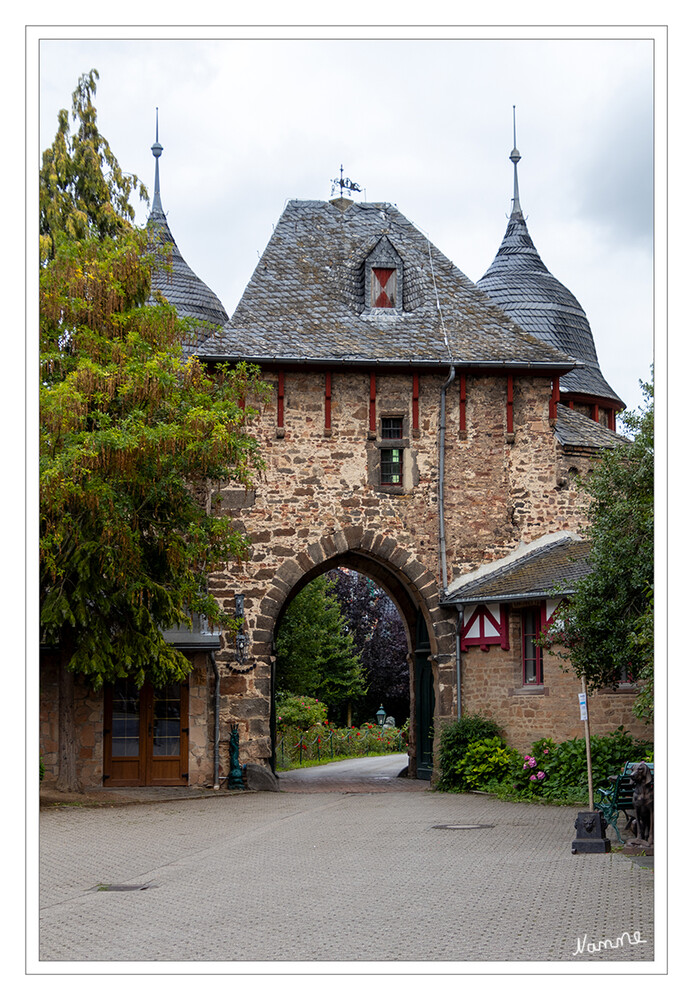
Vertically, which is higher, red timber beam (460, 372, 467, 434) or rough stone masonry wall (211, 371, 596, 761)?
red timber beam (460, 372, 467, 434)

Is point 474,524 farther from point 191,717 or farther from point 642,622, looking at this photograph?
point 642,622

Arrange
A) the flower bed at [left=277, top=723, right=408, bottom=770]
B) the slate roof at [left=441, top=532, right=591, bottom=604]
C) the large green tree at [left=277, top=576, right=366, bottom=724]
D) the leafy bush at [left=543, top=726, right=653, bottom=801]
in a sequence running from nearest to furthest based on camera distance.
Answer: the leafy bush at [left=543, top=726, right=653, bottom=801] → the slate roof at [left=441, top=532, right=591, bottom=604] → the flower bed at [left=277, top=723, right=408, bottom=770] → the large green tree at [left=277, top=576, right=366, bottom=724]

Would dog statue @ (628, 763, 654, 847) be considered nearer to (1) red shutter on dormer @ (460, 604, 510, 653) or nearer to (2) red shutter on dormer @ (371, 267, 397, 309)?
(1) red shutter on dormer @ (460, 604, 510, 653)

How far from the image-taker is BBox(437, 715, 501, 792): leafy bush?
18219 mm

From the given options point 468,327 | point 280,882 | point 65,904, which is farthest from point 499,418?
point 65,904

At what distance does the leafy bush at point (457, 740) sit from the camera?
18.2m

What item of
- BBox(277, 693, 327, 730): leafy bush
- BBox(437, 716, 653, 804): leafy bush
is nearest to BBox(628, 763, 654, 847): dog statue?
BBox(437, 716, 653, 804): leafy bush

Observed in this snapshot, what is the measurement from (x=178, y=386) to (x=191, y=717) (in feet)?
19.3

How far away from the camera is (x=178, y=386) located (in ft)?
50.8

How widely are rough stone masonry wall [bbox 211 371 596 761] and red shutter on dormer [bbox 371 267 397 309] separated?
6.42ft

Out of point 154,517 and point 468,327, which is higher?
point 468,327

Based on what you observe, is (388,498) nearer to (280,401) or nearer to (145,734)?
(280,401)

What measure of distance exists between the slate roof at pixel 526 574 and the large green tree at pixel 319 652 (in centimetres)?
1204
